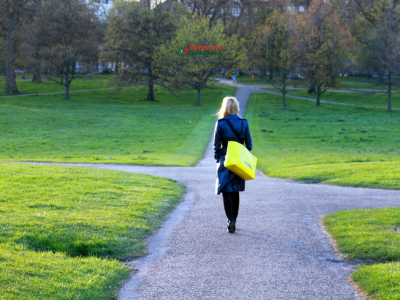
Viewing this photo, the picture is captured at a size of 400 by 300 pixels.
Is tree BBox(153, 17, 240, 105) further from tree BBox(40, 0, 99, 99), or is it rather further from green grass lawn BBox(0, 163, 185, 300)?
green grass lawn BBox(0, 163, 185, 300)

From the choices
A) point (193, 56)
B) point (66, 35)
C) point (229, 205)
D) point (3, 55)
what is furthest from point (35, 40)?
point (229, 205)

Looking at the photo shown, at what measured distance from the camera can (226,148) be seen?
269 inches

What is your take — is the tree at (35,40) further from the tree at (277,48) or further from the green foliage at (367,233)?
the green foliage at (367,233)

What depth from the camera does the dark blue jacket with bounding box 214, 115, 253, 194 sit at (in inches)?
265

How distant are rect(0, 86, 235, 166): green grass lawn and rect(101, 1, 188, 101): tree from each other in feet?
14.2

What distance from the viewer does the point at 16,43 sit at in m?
54.8

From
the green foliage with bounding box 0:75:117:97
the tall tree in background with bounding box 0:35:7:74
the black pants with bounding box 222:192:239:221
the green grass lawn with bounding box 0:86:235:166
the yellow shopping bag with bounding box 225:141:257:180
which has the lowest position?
the green grass lawn with bounding box 0:86:235:166

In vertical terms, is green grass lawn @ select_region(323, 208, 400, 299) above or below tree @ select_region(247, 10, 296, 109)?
below

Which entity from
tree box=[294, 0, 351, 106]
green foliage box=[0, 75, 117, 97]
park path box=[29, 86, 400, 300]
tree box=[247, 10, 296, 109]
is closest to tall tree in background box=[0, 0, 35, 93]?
green foliage box=[0, 75, 117, 97]

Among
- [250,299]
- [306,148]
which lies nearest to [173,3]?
[306,148]

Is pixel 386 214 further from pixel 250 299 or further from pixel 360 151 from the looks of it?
pixel 360 151

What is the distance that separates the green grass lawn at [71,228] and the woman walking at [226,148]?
1.36 m

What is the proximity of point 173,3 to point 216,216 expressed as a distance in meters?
48.3

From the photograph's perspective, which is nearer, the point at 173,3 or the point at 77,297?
the point at 77,297
